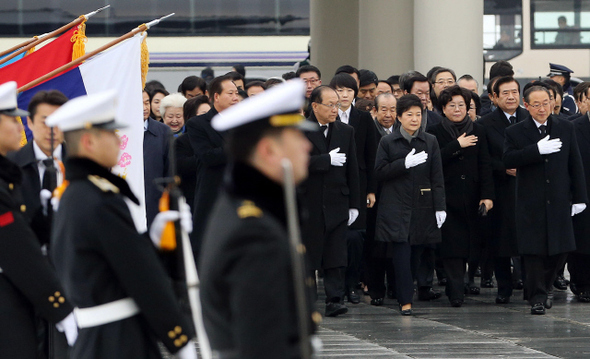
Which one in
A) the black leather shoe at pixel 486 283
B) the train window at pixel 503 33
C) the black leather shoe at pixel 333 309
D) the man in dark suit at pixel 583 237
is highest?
the train window at pixel 503 33

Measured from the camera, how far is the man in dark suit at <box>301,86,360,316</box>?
29.9 feet

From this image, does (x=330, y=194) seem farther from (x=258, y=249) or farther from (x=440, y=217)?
(x=258, y=249)

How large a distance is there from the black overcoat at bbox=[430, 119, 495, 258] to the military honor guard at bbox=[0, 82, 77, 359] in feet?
18.5

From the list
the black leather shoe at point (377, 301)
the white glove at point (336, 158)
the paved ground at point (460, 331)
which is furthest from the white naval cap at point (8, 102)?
the black leather shoe at point (377, 301)

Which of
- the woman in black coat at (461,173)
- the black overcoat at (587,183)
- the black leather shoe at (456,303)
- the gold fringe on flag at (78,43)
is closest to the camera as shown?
the gold fringe on flag at (78,43)

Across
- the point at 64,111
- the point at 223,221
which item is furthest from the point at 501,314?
the point at 223,221

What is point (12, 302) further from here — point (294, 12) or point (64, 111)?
point (294, 12)

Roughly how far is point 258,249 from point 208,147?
596 centimetres

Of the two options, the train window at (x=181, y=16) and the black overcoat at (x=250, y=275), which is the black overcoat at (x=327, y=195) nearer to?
the black overcoat at (x=250, y=275)

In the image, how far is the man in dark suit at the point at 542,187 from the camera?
9406 millimetres

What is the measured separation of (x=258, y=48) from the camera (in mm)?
24844

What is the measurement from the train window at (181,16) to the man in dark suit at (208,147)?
1623 centimetres

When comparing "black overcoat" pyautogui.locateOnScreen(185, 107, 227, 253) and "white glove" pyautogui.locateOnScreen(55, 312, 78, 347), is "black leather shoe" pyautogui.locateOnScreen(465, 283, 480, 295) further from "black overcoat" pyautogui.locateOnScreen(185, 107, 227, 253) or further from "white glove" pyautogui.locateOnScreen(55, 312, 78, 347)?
"white glove" pyautogui.locateOnScreen(55, 312, 78, 347)

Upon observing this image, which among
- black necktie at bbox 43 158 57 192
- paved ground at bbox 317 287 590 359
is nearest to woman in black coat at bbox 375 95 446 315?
paved ground at bbox 317 287 590 359
